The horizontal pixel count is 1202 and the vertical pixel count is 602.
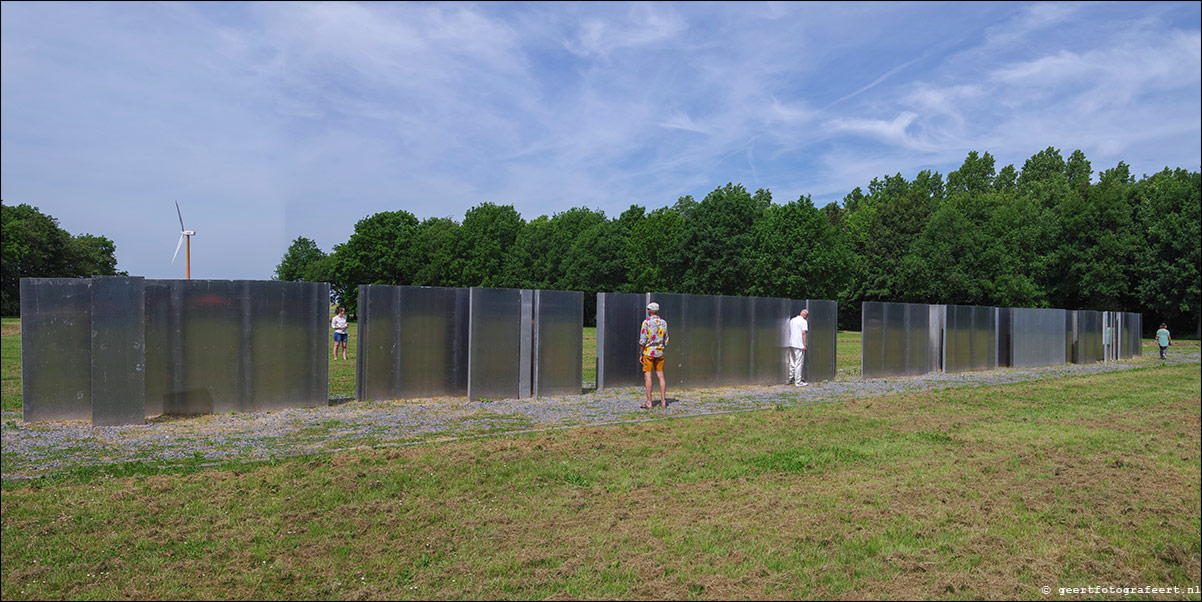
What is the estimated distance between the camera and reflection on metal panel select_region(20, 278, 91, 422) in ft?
32.2

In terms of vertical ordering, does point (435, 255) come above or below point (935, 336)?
above

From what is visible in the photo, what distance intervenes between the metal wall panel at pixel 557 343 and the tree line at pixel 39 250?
156ft

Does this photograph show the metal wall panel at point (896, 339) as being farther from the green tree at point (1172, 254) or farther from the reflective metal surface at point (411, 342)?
the green tree at point (1172, 254)

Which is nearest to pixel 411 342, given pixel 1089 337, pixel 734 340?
pixel 734 340

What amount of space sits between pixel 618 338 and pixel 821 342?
6420mm

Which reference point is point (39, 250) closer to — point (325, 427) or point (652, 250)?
point (652, 250)

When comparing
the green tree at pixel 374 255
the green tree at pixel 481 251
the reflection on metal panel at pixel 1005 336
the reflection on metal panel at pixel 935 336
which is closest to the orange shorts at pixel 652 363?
the reflection on metal panel at pixel 935 336

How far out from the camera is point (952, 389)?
54.0 feet

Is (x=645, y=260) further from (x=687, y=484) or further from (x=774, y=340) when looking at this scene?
(x=687, y=484)

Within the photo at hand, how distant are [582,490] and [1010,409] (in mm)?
9661

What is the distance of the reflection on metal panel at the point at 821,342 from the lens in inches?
721

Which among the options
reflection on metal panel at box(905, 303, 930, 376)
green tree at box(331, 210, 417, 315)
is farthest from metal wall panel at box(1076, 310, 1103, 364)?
green tree at box(331, 210, 417, 315)

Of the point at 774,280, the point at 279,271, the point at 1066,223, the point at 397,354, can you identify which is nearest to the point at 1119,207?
the point at 1066,223

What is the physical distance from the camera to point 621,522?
17.7 ft
